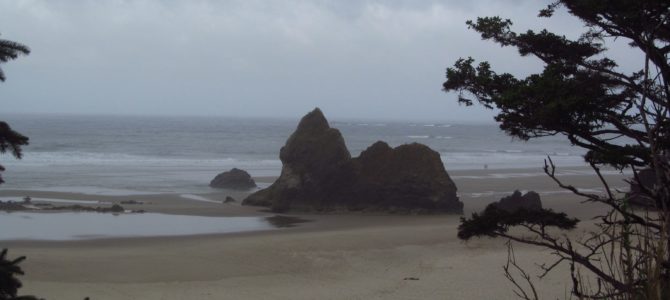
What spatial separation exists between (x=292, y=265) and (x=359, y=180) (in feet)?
29.8

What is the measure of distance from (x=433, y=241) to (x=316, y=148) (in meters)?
7.80

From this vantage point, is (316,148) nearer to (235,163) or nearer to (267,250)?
(267,250)

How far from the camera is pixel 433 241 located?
16922 millimetres

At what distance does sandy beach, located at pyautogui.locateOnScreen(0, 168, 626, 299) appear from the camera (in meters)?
11.9

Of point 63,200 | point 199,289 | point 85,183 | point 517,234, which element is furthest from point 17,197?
point 517,234

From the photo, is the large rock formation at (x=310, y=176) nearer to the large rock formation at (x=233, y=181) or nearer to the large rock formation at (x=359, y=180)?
the large rock formation at (x=359, y=180)

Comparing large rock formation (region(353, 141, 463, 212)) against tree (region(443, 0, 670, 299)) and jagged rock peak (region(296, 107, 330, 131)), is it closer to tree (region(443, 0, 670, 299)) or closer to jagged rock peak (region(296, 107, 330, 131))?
jagged rock peak (region(296, 107, 330, 131))

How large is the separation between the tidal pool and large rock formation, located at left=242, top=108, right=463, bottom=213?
2532 millimetres

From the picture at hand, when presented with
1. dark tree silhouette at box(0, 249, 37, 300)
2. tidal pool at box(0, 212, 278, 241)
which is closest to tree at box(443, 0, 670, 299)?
dark tree silhouette at box(0, 249, 37, 300)

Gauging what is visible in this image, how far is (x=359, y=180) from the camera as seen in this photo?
75.6ft

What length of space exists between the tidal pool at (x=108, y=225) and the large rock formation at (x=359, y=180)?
2.53m

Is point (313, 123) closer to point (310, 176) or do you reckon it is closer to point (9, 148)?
point (310, 176)

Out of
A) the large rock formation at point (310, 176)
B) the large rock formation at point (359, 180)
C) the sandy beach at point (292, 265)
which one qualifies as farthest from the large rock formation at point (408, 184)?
the sandy beach at point (292, 265)

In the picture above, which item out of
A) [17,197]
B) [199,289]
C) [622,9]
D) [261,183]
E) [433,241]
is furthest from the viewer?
[261,183]
